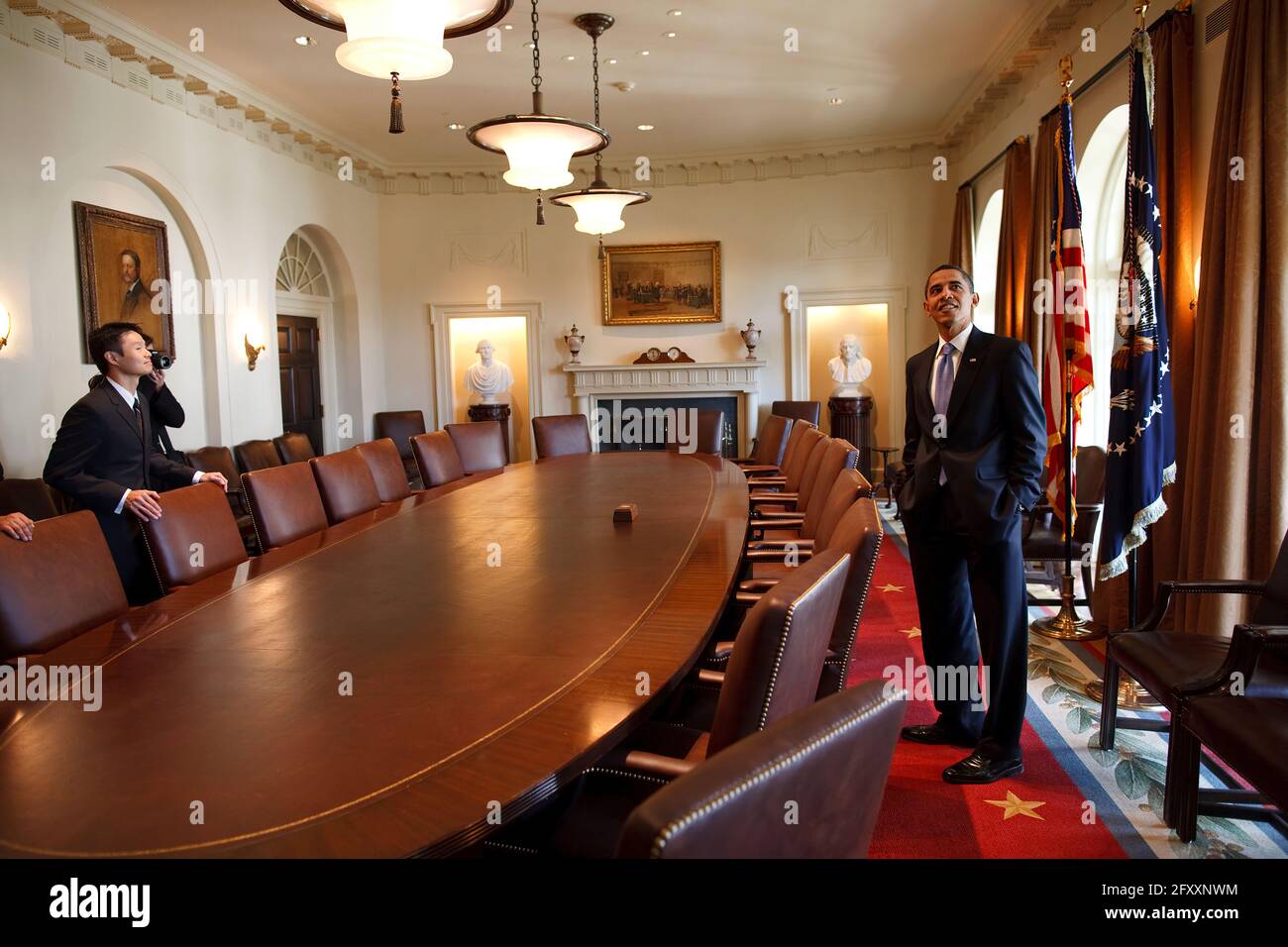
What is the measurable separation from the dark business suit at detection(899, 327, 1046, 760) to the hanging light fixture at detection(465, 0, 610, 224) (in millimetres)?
1966

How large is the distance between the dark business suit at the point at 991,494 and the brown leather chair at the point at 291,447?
5.77m

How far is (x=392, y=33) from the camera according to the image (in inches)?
105

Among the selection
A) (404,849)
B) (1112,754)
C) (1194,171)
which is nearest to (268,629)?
(404,849)

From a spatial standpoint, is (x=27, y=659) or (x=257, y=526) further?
(x=257, y=526)

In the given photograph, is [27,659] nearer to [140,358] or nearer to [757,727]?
[757,727]

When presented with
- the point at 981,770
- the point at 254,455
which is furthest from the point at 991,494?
the point at 254,455

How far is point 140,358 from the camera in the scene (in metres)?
3.40

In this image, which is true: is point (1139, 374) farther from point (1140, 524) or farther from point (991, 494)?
point (991, 494)

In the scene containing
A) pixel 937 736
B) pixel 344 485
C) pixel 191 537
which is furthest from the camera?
pixel 344 485

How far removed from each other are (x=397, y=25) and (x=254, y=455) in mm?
4977

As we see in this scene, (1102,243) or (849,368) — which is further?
(849,368)

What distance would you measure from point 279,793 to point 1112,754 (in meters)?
2.77

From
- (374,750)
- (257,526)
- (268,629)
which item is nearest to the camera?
(374,750)
